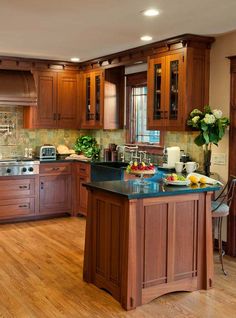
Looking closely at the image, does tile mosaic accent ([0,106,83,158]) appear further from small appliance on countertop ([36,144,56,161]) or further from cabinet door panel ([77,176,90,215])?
cabinet door panel ([77,176,90,215])

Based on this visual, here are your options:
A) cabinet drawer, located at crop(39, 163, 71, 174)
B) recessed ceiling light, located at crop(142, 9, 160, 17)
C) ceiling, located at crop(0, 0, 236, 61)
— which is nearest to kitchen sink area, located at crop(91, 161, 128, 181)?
cabinet drawer, located at crop(39, 163, 71, 174)

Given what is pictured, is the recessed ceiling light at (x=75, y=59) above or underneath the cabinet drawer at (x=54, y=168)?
above

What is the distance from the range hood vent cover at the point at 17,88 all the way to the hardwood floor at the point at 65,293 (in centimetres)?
230

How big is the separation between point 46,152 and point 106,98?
129cm

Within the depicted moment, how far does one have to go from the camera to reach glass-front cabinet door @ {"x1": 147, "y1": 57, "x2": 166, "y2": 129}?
5.39 m

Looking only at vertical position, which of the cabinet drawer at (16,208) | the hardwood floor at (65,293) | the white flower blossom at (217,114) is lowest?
the hardwood floor at (65,293)

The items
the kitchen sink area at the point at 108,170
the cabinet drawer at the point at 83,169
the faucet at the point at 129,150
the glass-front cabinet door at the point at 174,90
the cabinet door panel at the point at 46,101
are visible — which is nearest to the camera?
the glass-front cabinet door at the point at 174,90

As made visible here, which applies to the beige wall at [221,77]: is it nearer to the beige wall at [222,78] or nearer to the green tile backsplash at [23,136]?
the beige wall at [222,78]

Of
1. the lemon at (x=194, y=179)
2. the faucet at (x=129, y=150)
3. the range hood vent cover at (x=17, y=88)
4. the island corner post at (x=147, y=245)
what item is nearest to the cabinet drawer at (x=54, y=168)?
the faucet at (x=129, y=150)

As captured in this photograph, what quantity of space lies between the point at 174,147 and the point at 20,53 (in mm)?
2725

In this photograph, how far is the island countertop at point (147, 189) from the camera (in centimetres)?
355

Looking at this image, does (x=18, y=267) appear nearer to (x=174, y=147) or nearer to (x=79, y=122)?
(x=174, y=147)

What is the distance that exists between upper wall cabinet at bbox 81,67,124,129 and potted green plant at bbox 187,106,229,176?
2.07 m

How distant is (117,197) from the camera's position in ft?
11.9
